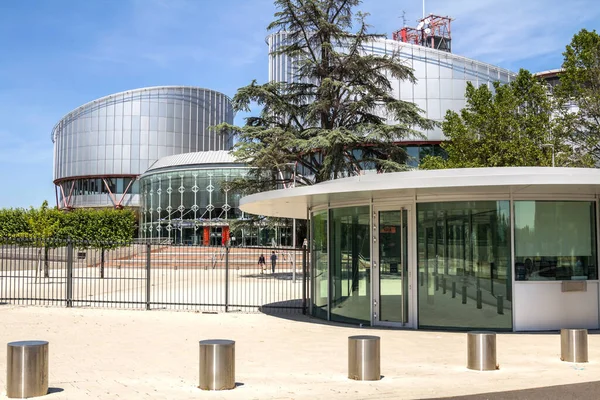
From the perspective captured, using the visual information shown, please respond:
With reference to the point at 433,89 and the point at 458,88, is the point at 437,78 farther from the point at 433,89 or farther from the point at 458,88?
the point at 458,88

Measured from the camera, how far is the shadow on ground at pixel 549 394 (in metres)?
6.95

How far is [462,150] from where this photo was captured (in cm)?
3409

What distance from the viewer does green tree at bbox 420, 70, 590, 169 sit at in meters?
32.1

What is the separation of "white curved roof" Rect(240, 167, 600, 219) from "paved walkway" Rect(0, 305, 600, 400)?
2696 mm

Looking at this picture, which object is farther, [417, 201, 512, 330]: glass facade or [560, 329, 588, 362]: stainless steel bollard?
[417, 201, 512, 330]: glass facade

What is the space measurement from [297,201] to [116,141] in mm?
82039

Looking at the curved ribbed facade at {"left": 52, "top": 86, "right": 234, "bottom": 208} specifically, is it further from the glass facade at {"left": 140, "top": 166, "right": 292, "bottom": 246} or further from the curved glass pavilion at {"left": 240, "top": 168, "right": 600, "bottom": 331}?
the curved glass pavilion at {"left": 240, "top": 168, "right": 600, "bottom": 331}

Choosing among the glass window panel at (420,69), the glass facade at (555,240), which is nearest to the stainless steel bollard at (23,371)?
the glass facade at (555,240)

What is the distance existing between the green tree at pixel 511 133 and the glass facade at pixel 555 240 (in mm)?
19877

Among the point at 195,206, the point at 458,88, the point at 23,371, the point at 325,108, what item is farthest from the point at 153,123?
the point at 23,371

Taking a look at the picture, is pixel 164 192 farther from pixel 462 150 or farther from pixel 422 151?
pixel 462 150

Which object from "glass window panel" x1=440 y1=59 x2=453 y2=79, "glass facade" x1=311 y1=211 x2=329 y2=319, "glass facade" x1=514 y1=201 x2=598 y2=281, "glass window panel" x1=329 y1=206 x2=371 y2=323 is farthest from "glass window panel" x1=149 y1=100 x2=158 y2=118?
"glass facade" x1=514 y1=201 x2=598 y2=281

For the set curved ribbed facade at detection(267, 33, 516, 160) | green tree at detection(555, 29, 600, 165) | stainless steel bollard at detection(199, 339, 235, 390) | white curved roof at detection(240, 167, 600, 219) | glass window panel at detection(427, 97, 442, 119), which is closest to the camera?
stainless steel bollard at detection(199, 339, 235, 390)

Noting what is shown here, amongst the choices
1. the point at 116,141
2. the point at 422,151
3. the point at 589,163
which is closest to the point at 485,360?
the point at 589,163
